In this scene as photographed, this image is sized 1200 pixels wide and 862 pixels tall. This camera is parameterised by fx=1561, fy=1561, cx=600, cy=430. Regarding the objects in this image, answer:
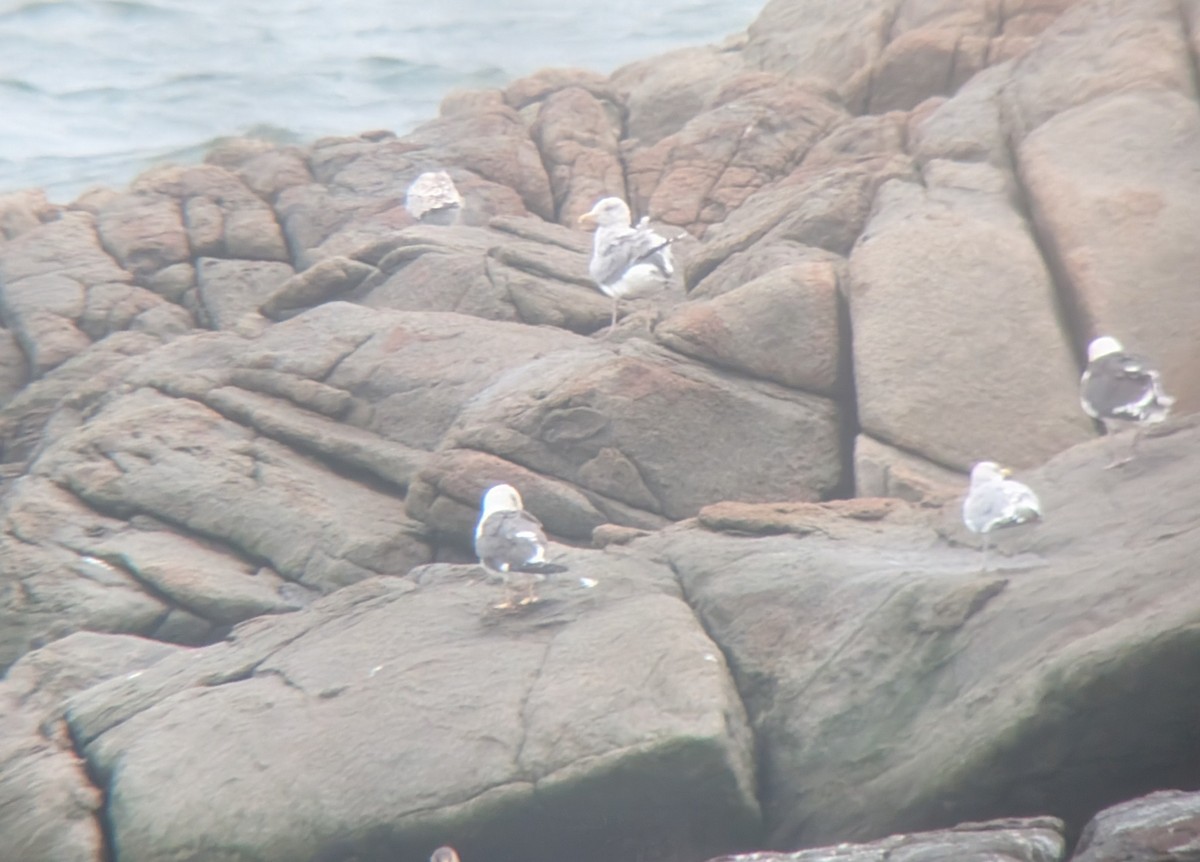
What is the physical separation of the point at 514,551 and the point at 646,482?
309 centimetres

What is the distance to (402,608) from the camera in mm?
9570

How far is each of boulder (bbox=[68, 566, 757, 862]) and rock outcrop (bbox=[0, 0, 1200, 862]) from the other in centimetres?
3

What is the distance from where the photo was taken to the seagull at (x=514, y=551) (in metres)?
9.09

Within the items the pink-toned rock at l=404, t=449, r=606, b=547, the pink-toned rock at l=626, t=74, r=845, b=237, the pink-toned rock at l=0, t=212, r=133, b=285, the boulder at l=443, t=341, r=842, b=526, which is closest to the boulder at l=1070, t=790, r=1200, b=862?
the boulder at l=443, t=341, r=842, b=526

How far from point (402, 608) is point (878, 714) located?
121 inches

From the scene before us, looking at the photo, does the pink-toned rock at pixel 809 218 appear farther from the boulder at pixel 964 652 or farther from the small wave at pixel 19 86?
the small wave at pixel 19 86

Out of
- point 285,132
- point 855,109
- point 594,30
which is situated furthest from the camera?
point 594,30

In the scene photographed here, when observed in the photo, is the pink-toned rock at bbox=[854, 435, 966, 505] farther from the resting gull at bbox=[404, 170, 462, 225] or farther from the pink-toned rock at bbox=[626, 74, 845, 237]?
the resting gull at bbox=[404, 170, 462, 225]

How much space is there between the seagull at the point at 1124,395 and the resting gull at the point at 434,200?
9.66 meters

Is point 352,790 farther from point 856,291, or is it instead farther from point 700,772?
point 856,291

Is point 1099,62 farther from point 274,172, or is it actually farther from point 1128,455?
point 274,172

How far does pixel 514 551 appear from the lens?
9125mm

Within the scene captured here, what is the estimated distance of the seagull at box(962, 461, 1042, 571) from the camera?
343 inches

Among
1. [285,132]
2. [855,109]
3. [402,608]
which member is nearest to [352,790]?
[402,608]
